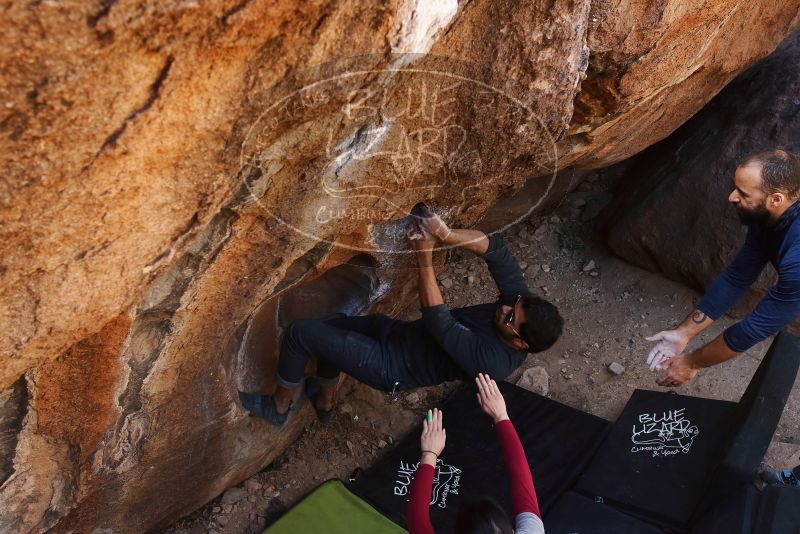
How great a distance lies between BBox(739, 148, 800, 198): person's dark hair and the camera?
2844 mm

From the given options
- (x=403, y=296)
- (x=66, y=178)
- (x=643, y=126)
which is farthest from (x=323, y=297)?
(x=66, y=178)

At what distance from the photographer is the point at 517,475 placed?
2631 mm

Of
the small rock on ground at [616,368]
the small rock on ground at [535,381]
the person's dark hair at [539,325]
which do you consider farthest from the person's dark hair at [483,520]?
the small rock on ground at [616,368]

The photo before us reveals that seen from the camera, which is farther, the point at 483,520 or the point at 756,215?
the point at 756,215

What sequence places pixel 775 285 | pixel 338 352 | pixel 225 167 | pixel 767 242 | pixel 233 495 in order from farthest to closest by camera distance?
pixel 233 495, pixel 338 352, pixel 767 242, pixel 775 285, pixel 225 167

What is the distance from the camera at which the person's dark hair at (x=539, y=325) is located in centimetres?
277

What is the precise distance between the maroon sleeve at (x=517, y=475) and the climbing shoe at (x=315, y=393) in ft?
4.77

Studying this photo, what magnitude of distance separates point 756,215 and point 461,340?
1382 millimetres

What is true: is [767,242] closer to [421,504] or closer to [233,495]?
[421,504]

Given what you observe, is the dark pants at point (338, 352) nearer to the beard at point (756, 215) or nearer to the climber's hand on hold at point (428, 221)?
the climber's hand on hold at point (428, 221)

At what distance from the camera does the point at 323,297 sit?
390cm

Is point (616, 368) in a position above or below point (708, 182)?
below

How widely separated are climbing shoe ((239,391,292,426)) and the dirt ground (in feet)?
1.86

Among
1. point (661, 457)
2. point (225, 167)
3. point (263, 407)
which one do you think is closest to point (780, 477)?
point (661, 457)
